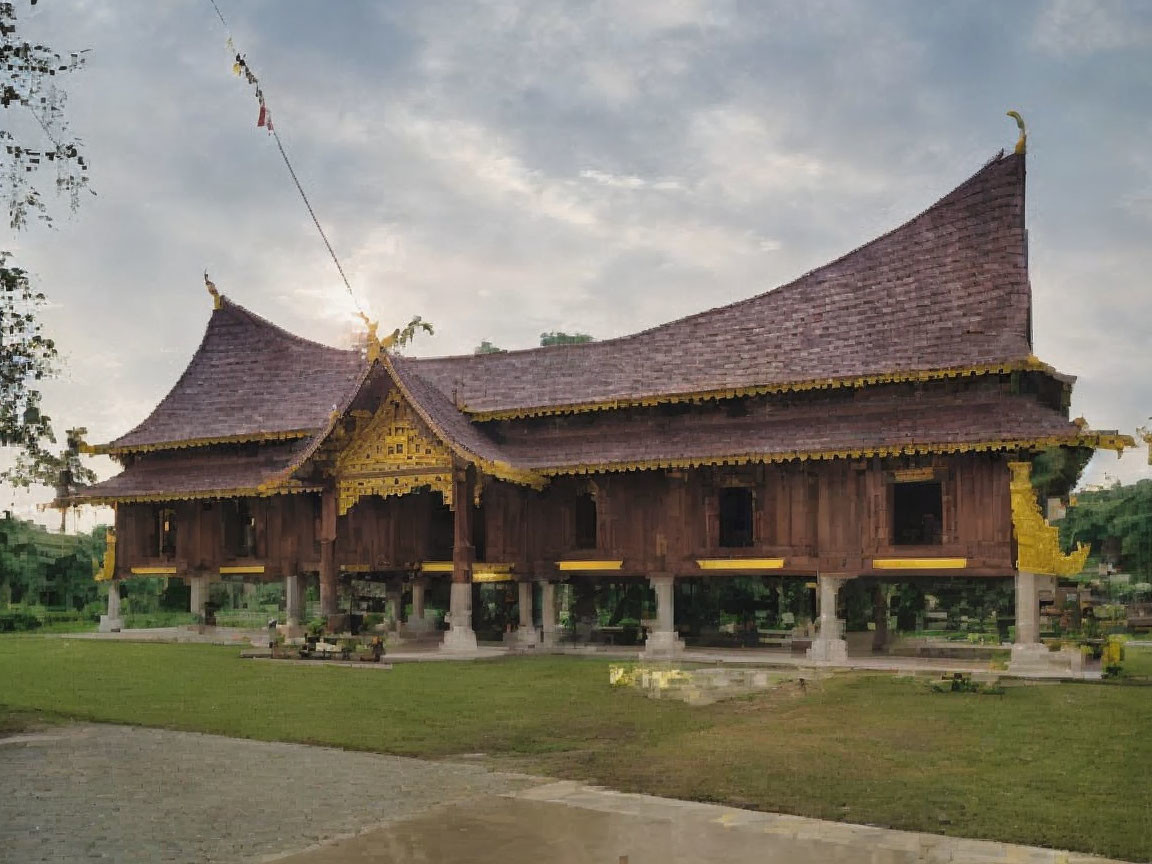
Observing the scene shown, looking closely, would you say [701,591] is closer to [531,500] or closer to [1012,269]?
[531,500]

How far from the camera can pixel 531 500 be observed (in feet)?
94.0

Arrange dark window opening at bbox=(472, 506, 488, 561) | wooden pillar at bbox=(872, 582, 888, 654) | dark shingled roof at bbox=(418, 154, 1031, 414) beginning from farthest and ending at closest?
dark window opening at bbox=(472, 506, 488, 561)
wooden pillar at bbox=(872, 582, 888, 654)
dark shingled roof at bbox=(418, 154, 1031, 414)

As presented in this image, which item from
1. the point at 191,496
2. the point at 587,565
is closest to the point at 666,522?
the point at 587,565

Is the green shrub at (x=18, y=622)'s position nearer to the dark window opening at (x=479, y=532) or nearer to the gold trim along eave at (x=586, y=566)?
the dark window opening at (x=479, y=532)

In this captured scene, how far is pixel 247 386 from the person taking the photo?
120 ft

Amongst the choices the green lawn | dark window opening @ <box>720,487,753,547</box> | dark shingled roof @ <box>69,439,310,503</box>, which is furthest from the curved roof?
the green lawn

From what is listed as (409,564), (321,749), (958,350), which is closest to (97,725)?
(321,749)

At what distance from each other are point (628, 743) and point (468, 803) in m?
3.95

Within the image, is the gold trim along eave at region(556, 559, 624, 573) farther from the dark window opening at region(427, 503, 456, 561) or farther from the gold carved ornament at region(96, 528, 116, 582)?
the gold carved ornament at region(96, 528, 116, 582)

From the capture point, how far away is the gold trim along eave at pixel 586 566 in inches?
1065

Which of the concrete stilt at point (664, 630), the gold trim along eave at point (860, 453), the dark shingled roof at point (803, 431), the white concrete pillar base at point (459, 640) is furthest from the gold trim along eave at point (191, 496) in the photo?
the concrete stilt at point (664, 630)

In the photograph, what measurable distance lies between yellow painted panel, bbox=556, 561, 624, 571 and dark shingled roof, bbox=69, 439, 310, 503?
29.6 feet

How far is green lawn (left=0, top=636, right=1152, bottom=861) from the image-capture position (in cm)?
→ 970

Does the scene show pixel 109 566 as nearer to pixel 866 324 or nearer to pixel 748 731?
pixel 866 324
